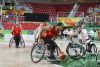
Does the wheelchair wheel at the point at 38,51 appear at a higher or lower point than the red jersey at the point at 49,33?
lower

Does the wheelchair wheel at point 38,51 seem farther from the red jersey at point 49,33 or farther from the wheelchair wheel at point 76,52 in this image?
the wheelchair wheel at point 76,52

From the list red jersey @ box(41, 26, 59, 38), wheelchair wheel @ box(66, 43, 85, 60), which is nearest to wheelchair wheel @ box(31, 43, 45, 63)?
red jersey @ box(41, 26, 59, 38)

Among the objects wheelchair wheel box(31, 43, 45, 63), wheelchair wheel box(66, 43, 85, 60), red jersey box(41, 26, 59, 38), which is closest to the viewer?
wheelchair wheel box(31, 43, 45, 63)

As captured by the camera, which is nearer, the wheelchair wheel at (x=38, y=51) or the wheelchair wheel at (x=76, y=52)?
the wheelchair wheel at (x=38, y=51)

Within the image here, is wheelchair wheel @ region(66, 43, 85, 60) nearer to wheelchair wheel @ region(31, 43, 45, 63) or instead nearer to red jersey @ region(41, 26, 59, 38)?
red jersey @ region(41, 26, 59, 38)

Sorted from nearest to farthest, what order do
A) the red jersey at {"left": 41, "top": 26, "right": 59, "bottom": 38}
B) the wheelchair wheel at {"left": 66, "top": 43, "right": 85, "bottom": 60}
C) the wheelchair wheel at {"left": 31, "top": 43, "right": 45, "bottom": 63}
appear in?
the wheelchair wheel at {"left": 31, "top": 43, "right": 45, "bottom": 63}
the red jersey at {"left": 41, "top": 26, "right": 59, "bottom": 38}
the wheelchair wheel at {"left": 66, "top": 43, "right": 85, "bottom": 60}

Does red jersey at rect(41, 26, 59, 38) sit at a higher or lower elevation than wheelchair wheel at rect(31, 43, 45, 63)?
higher

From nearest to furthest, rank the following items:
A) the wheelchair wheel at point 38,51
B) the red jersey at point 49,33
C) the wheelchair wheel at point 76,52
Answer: the wheelchair wheel at point 38,51 → the red jersey at point 49,33 → the wheelchair wheel at point 76,52

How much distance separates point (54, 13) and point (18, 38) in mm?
22055

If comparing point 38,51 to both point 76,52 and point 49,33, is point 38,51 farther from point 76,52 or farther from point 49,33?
point 76,52

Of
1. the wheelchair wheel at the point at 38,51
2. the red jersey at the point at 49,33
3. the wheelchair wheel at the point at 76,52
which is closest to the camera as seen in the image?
the wheelchair wheel at the point at 38,51

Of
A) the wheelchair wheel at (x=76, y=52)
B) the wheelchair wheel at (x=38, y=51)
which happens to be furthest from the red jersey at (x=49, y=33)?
the wheelchair wheel at (x=76, y=52)

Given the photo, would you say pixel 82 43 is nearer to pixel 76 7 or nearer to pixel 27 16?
pixel 27 16

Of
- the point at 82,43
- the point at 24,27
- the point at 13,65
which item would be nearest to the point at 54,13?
the point at 24,27
